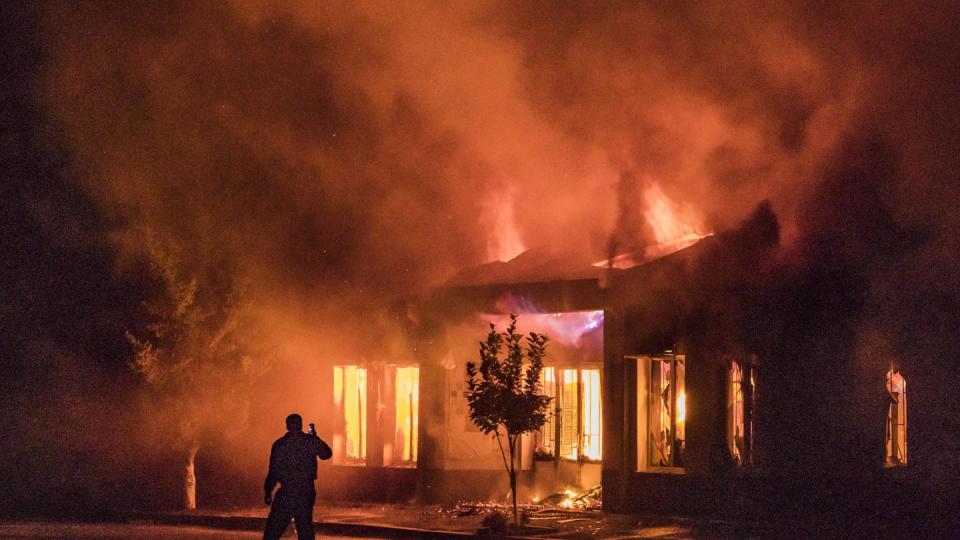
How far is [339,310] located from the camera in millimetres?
23031

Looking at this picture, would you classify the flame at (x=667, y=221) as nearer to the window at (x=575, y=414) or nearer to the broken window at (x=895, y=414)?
the window at (x=575, y=414)

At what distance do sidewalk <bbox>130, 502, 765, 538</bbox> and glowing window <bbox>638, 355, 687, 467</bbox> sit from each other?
3.64ft

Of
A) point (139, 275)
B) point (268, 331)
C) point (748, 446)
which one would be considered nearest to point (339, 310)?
point (268, 331)

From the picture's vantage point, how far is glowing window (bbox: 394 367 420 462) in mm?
21844

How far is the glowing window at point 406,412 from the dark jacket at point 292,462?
971cm

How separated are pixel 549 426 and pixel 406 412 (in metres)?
2.77

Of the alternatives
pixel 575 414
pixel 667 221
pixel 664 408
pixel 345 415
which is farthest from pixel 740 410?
pixel 345 415

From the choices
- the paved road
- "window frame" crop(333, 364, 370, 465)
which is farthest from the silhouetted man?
"window frame" crop(333, 364, 370, 465)

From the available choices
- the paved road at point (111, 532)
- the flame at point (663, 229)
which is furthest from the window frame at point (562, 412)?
the paved road at point (111, 532)

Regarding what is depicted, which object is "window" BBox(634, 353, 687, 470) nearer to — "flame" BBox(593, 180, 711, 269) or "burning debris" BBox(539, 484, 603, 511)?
"burning debris" BBox(539, 484, 603, 511)

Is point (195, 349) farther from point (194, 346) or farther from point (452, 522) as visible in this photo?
point (452, 522)

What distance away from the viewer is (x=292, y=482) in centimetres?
1186

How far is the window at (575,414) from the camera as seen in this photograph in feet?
66.9

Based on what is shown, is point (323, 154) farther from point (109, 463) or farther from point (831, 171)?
point (831, 171)
